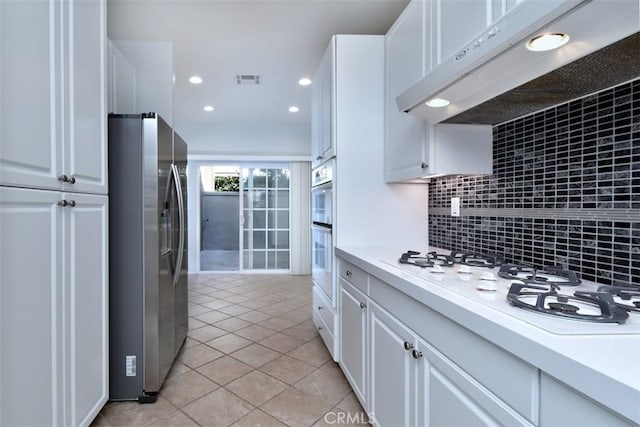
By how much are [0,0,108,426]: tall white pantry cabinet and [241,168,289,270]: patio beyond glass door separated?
167 inches

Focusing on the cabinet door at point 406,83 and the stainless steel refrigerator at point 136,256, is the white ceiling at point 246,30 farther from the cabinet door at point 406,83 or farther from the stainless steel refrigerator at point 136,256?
the stainless steel refrigerator at point 136,256

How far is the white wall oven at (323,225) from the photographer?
2.42 meters

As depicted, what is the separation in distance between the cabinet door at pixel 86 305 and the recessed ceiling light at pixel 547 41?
172cm

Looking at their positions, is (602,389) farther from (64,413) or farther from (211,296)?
(211,296)

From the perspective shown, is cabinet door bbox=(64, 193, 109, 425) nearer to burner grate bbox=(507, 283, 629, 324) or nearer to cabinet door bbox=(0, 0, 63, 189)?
cabinet door bbox=(0, 0, 63, 189)

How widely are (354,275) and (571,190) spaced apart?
42.2 inches

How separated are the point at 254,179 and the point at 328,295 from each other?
3.87 m

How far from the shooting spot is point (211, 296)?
14.5 feet

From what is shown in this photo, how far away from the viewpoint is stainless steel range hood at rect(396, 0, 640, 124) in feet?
2.80

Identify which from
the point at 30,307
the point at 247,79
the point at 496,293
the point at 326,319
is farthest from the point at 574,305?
the point at 247,79

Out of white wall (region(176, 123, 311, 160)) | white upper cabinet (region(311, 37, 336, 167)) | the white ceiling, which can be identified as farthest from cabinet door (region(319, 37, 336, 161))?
white wall (region(176, 123, 311, 160))

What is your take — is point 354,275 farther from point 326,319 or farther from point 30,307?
point 30,307

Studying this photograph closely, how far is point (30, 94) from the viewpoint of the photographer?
3.76ft

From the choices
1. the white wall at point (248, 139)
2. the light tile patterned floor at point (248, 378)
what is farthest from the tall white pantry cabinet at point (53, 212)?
the white wall at point (248, 139)
